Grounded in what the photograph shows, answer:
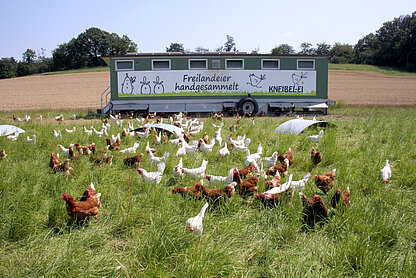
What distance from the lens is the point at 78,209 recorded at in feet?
9.35

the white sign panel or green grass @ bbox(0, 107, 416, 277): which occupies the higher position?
the white sign panel

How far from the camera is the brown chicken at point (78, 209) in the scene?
285cm

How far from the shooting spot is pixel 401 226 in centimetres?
282

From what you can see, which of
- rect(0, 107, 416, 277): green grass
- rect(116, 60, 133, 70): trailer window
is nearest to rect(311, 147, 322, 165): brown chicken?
rect(0, 107, 416, 277): green grass

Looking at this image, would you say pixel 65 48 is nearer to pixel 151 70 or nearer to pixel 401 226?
pixel 151 70

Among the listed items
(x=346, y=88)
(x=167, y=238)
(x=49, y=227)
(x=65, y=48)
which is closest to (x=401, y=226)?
(x=167, y=238)

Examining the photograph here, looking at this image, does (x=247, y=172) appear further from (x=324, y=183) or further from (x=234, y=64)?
(x=234, y=64)

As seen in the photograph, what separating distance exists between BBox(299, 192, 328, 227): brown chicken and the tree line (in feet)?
187

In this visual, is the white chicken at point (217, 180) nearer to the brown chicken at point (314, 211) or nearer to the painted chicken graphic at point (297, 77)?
the brown chicken at point (314, 211)

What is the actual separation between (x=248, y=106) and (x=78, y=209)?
14019mm

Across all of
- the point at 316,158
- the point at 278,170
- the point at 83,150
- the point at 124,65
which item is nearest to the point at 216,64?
the point at 124,65

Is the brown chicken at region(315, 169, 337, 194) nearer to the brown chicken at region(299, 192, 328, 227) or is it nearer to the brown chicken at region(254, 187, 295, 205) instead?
the brown chicken at region(254, 187, 295, 205)

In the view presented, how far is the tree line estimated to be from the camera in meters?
64.0

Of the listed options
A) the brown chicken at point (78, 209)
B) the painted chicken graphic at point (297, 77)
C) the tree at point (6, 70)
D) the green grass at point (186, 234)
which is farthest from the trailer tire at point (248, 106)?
the tree at point (6, 70)
